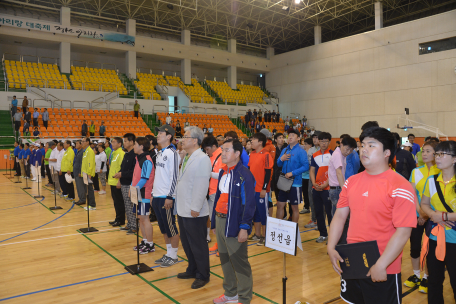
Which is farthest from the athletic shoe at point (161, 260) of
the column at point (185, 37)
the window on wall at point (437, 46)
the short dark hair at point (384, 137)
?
the column at point (185, 37)

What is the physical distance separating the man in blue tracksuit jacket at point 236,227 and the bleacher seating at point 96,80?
18981 mm

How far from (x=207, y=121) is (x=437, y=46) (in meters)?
14.7

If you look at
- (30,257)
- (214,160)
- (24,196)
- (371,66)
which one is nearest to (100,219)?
(30,257)

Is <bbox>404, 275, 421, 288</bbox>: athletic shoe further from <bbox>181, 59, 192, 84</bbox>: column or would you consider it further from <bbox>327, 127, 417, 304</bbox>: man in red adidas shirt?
<bbox>181, 59, 192, 84</bbox>: column

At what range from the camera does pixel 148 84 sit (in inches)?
901

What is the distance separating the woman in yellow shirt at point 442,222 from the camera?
8.13 ft

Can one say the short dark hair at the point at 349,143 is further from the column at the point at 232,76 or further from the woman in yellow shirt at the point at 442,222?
the column at the point at 232,76

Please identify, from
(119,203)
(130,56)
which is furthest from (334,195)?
(130,56)

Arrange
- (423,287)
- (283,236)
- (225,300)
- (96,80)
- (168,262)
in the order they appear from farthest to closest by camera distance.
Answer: (96,80), (168,262), (423,287), (225,300), (283,236)

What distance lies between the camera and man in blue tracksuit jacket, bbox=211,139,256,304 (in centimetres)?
294

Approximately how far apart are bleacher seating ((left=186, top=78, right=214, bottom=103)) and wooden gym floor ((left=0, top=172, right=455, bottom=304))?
700 inches

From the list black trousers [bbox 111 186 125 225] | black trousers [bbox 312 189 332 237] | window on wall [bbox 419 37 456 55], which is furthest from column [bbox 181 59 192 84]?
black trousers [bbox 312 189 332 237]

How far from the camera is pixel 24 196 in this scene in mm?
9766

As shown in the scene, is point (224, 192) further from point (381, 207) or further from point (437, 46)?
point (437, 46)
